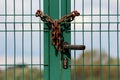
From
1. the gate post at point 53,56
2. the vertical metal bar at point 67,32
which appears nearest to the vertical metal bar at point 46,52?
the gate post at point 53,56

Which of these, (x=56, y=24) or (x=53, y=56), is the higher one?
(x=56, y=24)

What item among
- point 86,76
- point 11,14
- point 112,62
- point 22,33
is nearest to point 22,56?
point 22,33

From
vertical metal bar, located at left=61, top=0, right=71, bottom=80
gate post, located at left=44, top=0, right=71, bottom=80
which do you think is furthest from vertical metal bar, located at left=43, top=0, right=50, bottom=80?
vertical metal bar, located at left=61, top=0, right=71, bottom=80

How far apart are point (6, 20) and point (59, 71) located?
0.50 metres

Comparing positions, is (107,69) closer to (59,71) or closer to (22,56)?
(59,71)

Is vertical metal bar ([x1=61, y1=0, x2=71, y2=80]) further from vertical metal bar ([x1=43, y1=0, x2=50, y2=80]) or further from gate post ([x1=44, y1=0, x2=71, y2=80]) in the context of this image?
vertical metal bar ([x1=43, y1=0, x2=50, y2=80])

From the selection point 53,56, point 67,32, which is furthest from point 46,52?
point 67,32

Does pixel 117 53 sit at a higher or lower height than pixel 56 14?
lower

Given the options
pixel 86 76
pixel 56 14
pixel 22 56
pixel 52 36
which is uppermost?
pixel 56 14

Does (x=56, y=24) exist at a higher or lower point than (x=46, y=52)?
higher

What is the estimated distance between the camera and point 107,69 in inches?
88.6

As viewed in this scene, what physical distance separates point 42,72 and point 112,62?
1.60 feet

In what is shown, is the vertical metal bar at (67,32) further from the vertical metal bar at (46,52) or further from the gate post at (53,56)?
the vertical metal bar at (46,52)

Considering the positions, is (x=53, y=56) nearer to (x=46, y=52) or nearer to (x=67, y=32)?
(x=46, y=52)
